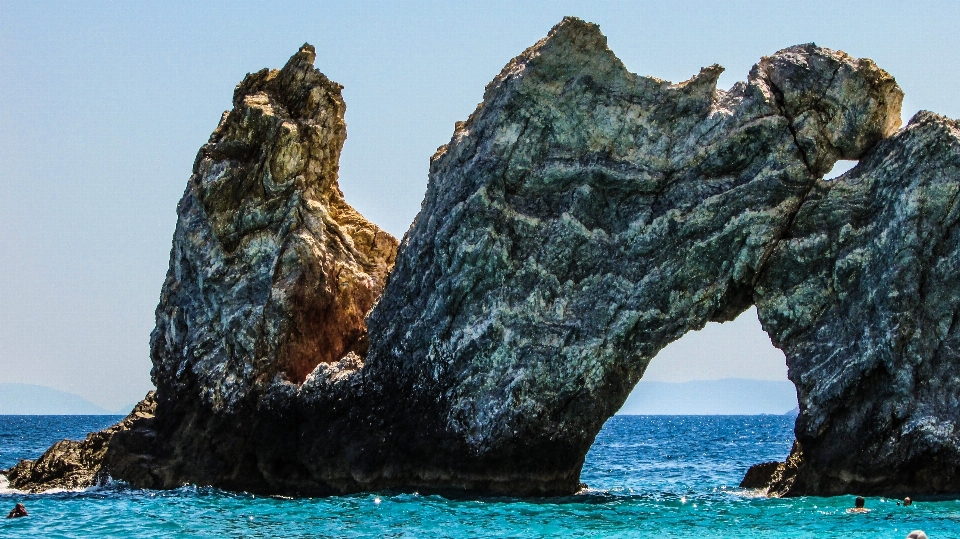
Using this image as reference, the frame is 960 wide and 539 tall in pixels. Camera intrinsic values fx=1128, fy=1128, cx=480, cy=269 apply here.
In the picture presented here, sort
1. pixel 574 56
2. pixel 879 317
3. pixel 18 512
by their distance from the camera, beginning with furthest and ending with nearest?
pixel 574 56 → pixel 879 317 → pixel 18 512

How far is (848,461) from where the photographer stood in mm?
27469

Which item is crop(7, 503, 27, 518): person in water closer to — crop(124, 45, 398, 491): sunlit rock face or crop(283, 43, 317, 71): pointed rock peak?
crop(124, 45, 398, 491): sunlit rock face

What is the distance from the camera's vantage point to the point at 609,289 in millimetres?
29031

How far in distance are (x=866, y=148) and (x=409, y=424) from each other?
45.9 ft

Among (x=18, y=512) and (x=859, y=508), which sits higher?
(x=859, y=508)

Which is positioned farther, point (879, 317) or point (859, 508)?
point (879, 317)

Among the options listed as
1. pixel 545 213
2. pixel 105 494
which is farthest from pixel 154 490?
pixel 545 213

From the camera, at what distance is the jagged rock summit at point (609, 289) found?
27484mm

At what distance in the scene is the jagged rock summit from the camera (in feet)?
A: 90.2

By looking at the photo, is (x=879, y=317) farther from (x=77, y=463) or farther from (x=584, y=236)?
(x=77, y=463)

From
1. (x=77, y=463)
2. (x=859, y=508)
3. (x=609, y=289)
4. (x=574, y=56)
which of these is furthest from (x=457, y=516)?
(x=77, y=463)

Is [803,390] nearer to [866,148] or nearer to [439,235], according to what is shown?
[866,148]

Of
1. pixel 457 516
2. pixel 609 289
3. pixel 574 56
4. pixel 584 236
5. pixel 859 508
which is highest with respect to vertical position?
pixel 574 56

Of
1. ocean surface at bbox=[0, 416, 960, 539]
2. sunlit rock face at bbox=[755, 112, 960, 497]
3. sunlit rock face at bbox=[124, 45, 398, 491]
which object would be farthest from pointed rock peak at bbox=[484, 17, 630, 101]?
ocean surface at bbox=[0, 416, 960, 539]
